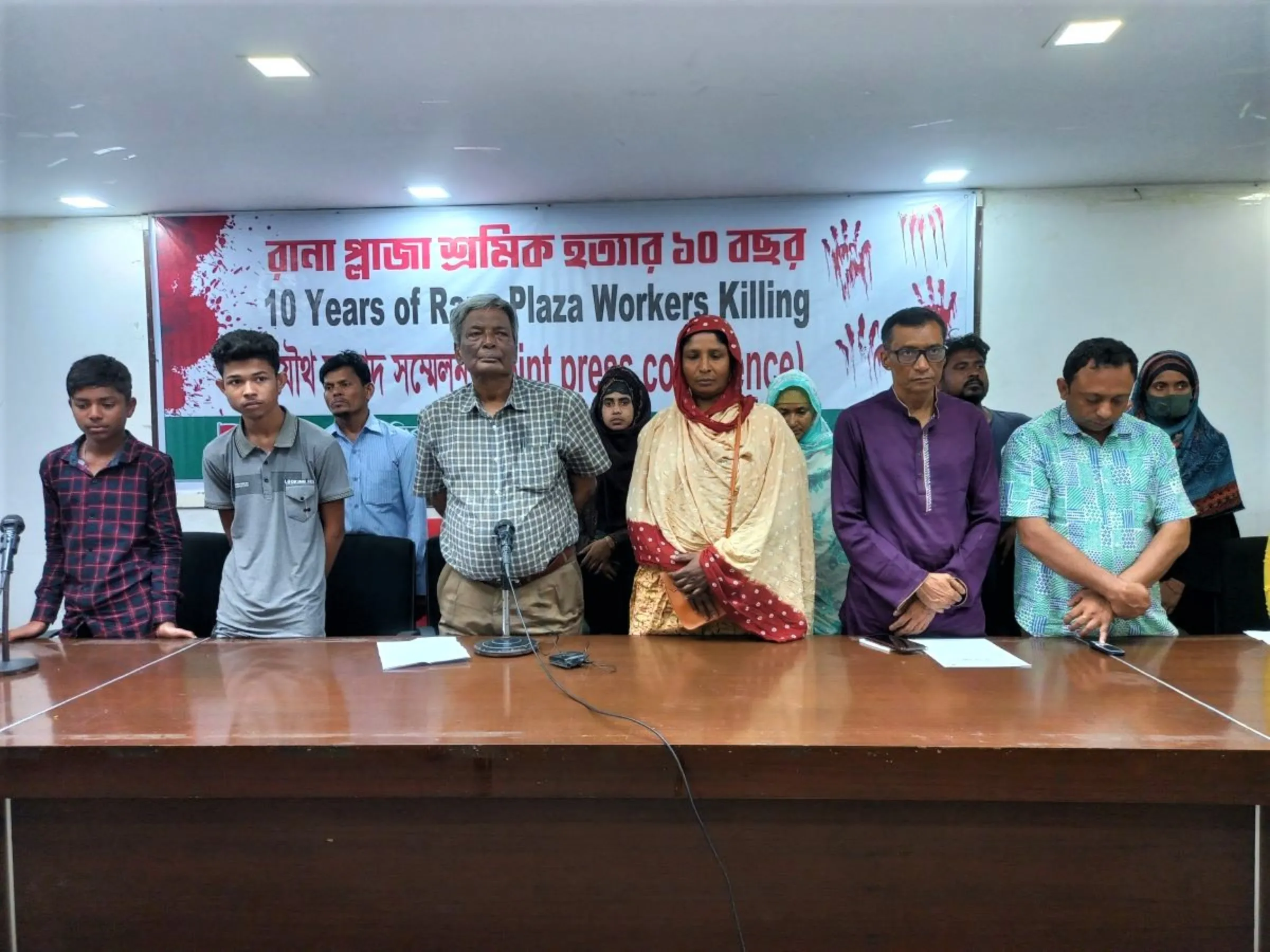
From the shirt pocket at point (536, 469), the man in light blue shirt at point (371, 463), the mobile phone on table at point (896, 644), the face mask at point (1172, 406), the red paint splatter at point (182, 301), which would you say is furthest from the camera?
the red paint splatter at point (182, 301)

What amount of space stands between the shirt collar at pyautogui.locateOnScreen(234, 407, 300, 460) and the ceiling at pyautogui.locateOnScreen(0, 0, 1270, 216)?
1.10 metres

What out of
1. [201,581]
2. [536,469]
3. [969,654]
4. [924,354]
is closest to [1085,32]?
[924,354]

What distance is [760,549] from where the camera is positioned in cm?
177

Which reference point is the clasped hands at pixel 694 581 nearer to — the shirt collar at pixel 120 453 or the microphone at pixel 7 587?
the microphone at pixel 7 587

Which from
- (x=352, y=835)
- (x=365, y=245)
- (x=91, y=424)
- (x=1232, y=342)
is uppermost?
(x=365, y=245)

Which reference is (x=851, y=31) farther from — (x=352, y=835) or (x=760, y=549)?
(x=352, y=835)

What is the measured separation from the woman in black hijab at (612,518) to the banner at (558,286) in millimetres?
881

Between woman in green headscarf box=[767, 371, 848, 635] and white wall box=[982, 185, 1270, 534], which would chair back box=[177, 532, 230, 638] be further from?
white wall box=[982, 185, 1270, 534]

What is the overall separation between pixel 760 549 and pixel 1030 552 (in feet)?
2.14

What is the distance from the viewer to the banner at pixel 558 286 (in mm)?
3559

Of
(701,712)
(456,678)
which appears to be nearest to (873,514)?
(701,712)

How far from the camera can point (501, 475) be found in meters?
1.94

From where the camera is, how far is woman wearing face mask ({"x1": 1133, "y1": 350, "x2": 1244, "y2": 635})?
2.54m

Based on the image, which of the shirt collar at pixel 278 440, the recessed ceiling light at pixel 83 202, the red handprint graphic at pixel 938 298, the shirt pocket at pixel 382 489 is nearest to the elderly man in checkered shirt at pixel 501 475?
the shirt collar at pixel 278 440
